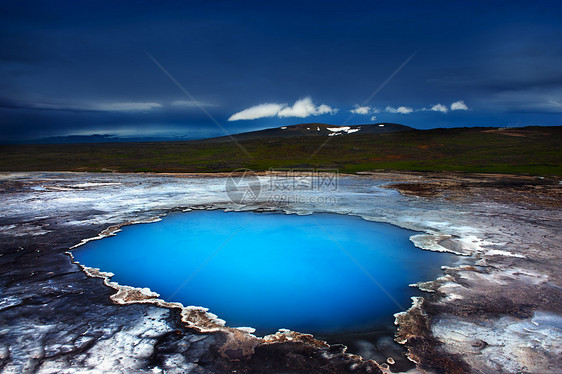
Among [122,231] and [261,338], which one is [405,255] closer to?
[261,338]

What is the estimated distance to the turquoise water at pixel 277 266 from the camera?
23.3 feet

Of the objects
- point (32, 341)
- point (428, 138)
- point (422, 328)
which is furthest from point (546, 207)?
point (428, 138)

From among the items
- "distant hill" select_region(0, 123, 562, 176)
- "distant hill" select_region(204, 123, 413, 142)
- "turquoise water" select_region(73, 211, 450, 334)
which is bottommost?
"turquoise water" select_region(73, 211, 450, 334)

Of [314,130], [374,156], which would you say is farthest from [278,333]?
[314,130]

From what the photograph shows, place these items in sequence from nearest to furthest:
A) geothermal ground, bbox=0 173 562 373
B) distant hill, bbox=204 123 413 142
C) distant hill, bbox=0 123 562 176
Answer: geothermal ground, bbox=0 173 562 373
distant hill, bbox=0 123 562 176
distant hill, bbox=204 123 413 142

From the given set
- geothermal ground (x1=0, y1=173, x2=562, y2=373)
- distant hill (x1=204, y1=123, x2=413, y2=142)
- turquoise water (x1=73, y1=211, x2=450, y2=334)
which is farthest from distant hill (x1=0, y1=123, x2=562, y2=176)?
distant hill (x1=204, y1=123, x2=413, y2=142)

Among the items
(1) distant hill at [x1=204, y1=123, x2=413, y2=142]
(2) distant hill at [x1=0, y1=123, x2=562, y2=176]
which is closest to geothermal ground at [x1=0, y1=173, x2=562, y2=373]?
(2) distant hill at [x1=0, y1=123, x2=562, y2=176]

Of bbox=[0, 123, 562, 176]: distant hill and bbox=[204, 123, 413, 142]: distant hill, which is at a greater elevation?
bbox=[204, 123, 413, 142]: distant hill

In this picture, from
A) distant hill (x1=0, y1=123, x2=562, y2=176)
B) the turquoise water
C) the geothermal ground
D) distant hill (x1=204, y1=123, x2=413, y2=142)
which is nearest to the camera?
the geothermal ground

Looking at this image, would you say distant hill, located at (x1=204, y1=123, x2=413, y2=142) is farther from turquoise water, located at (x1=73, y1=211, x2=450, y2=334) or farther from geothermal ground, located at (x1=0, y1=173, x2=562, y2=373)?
geothermal ground, located at (x1=0, y1=173, x2=562, y2=373)

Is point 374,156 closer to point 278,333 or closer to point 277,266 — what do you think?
point 277,266

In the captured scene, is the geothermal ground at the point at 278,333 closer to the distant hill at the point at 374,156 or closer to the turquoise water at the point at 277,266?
the turquoise water at the point at 277,266

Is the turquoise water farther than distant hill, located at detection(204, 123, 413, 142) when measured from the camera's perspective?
No

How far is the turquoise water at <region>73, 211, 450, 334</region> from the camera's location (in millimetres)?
7094
